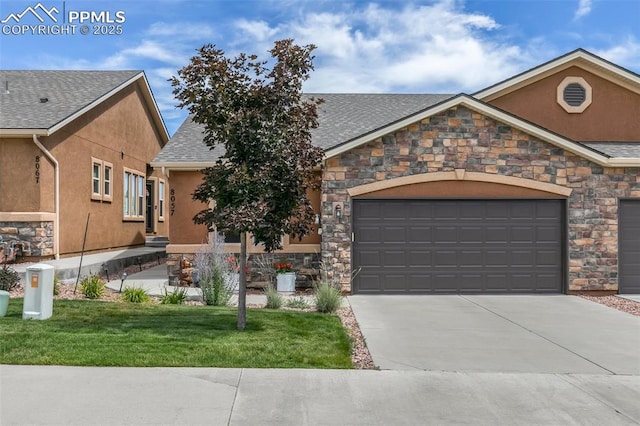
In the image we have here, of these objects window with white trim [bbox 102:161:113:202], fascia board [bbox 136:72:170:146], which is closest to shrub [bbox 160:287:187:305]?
window with white trim [bbox 102:161:113:202]

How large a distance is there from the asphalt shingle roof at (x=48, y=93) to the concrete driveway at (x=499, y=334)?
10599 mm

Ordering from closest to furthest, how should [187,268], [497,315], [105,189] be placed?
[497,315] → [187,268] → [105,189]

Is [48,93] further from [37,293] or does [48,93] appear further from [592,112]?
[592,112]

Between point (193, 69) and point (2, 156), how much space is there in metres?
9.67

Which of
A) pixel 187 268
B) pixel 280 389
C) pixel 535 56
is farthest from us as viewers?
pixel 535 56

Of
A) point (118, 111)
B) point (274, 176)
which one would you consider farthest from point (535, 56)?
point (118, 111)

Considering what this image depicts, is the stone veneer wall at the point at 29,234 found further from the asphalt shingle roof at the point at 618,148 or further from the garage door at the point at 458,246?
the asphalt shingle roof at the point at 618,148

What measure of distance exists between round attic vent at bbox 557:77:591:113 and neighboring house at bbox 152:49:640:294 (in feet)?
9.53

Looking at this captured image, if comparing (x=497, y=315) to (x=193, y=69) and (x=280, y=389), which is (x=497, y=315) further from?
(x=193, y=69)

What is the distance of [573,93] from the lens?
15.2 meters

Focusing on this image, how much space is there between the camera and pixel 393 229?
12.8 metres

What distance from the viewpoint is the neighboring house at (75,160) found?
1448cm

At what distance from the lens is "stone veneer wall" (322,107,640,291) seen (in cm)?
1262

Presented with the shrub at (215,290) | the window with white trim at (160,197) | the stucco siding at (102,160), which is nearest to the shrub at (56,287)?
the shrub at (215,290)
